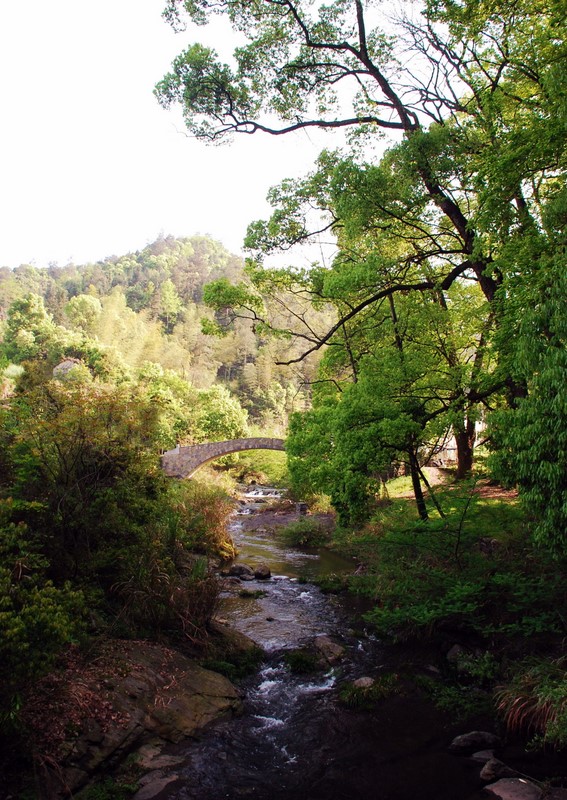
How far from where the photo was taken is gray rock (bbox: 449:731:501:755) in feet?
18.6

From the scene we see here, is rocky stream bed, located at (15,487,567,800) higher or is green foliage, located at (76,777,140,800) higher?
green foliage, located at (76,777,140,800)

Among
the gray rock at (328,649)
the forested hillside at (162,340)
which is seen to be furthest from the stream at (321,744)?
the forested hillside at (162,340)

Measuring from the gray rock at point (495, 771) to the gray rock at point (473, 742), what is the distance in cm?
45

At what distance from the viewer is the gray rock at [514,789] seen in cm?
469

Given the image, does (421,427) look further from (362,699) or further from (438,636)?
(362,699)

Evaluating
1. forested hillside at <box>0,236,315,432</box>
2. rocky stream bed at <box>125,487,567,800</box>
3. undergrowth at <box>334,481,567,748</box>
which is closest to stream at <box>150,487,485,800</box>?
rocky stream bed at <box>125,487,567,800</box>

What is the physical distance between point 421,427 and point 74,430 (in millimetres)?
6110

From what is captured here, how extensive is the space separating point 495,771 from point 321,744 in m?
2.03

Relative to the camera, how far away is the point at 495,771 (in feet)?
16.9

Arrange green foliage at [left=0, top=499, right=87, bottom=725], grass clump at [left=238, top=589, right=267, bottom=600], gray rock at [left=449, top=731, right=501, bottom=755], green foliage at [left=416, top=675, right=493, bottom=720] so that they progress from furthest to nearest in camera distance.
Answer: grass clump at [left=238, top=589, right=267, bottom=600], green foliage at [left=416, top=675, right=493, bottom=720], gray rock at [left=449, top=731, right=501, bottom=755], green foliage at [left=0, top=499, right=87, bottom=725]

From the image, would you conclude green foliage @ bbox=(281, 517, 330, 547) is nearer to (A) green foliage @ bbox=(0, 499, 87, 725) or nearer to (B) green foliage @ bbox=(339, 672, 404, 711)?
(B) green foliage @ bbox=(339, 672, 404, 711)

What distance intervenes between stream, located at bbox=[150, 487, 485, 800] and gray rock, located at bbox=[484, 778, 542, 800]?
20 cm

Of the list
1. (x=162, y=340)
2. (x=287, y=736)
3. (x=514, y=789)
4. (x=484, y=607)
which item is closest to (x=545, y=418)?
(x=514, y=789)

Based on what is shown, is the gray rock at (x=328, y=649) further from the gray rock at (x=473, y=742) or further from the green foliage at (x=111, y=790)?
the green foliage at (x=111, y=790)
